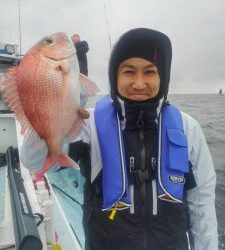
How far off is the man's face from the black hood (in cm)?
7

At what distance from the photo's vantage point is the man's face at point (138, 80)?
220 cm

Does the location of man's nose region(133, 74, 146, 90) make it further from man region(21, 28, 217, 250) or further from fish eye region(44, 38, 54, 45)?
fish eye region(44, 38, 54, 45)

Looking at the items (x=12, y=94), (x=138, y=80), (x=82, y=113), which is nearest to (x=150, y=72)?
(x=138, y=80)

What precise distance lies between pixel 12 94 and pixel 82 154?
812mm

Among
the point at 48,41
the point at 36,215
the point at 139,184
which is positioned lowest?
the point at 36,215

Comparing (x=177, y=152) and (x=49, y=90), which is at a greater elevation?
(x=49, y=90)

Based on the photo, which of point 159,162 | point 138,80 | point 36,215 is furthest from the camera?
point 36,215

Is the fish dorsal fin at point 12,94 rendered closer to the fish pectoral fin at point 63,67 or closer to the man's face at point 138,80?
the fish pectoral fin at point 63,67

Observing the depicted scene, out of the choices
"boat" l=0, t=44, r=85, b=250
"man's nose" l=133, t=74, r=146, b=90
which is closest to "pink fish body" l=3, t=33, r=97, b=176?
"man's nose" l=133, t=74, r=146, b=90

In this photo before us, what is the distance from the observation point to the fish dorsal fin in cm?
156

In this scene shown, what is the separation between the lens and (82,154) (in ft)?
7.40

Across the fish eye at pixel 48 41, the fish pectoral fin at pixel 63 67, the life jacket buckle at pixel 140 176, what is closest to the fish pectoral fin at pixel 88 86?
the fish pectoral fin at pixel 63 67

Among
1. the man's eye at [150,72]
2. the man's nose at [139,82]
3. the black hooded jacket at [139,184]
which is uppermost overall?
the man's eye at [150,72]

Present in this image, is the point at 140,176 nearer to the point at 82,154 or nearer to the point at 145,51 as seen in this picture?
the point at 82,154
